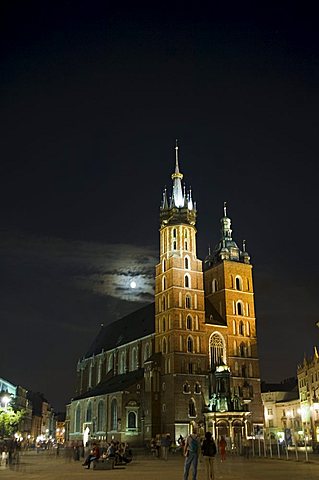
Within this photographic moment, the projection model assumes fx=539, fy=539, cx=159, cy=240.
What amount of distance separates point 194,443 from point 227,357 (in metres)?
54.0

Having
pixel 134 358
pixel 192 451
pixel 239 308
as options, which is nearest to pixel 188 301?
pixel 239 308

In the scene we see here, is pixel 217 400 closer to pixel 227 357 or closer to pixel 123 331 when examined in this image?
pixel 227 357

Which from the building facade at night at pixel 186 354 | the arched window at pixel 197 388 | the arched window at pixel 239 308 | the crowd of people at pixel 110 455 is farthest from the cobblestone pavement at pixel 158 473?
the arched window at pixel 239 308

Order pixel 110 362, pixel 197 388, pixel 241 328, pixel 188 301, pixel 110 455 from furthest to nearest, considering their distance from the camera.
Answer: pixel 110 362
pixel 241 328
pixel 188 301
pixel 197 388
pixel 110 455

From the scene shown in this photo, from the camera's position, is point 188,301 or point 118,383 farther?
point 118,383

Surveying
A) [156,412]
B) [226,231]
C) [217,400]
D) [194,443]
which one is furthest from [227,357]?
[194,443]

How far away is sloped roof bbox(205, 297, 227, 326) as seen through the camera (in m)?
71.5

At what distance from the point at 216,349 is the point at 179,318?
278 inches

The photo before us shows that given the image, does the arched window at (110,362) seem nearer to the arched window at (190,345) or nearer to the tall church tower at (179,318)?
the tall church tower at (179,318)

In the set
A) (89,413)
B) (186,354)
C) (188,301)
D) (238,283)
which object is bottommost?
(89,413)

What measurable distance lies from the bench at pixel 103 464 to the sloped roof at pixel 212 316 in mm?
44905

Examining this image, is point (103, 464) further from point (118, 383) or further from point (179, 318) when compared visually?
point (118, 383)

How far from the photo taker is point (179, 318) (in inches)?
2667

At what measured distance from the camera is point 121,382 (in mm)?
75625
